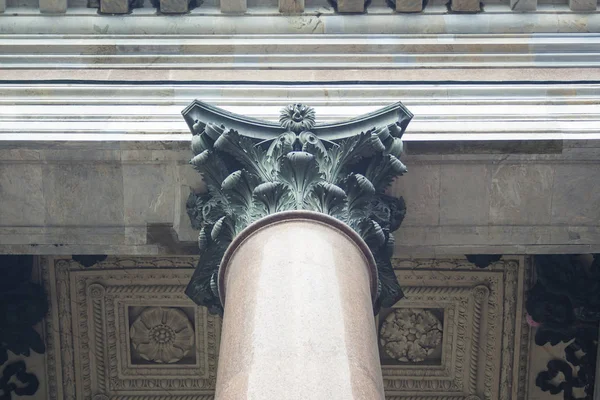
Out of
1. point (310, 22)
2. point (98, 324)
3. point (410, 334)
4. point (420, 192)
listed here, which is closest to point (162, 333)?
point (98, 324)

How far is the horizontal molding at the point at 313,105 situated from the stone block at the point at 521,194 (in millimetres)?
424

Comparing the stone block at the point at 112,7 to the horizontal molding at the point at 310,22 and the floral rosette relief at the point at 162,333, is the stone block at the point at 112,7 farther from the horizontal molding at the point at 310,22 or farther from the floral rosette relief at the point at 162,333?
the floral rosette relief at the point at 162,333

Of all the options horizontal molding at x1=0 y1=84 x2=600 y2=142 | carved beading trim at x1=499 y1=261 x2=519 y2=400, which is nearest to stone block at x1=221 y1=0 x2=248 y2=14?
horizontal molding at x1=0 y1=84 x2=600 y2=142

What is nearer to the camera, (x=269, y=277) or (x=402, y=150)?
(x=269, y=277)

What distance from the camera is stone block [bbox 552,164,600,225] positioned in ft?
45.1

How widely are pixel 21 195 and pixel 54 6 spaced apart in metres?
3.09

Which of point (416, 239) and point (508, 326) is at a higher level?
point (416, 239)

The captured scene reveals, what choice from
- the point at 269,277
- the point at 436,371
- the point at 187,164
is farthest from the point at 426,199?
the point at 436,371

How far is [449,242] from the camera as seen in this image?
14.0m

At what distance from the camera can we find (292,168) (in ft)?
40.5

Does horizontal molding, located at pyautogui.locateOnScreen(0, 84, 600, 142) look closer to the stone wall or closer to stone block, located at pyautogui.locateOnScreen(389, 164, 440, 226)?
the stone wall

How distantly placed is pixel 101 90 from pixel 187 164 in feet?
5.80

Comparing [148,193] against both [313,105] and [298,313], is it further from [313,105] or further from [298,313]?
[298,313]

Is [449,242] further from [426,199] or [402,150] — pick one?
[402,150]
